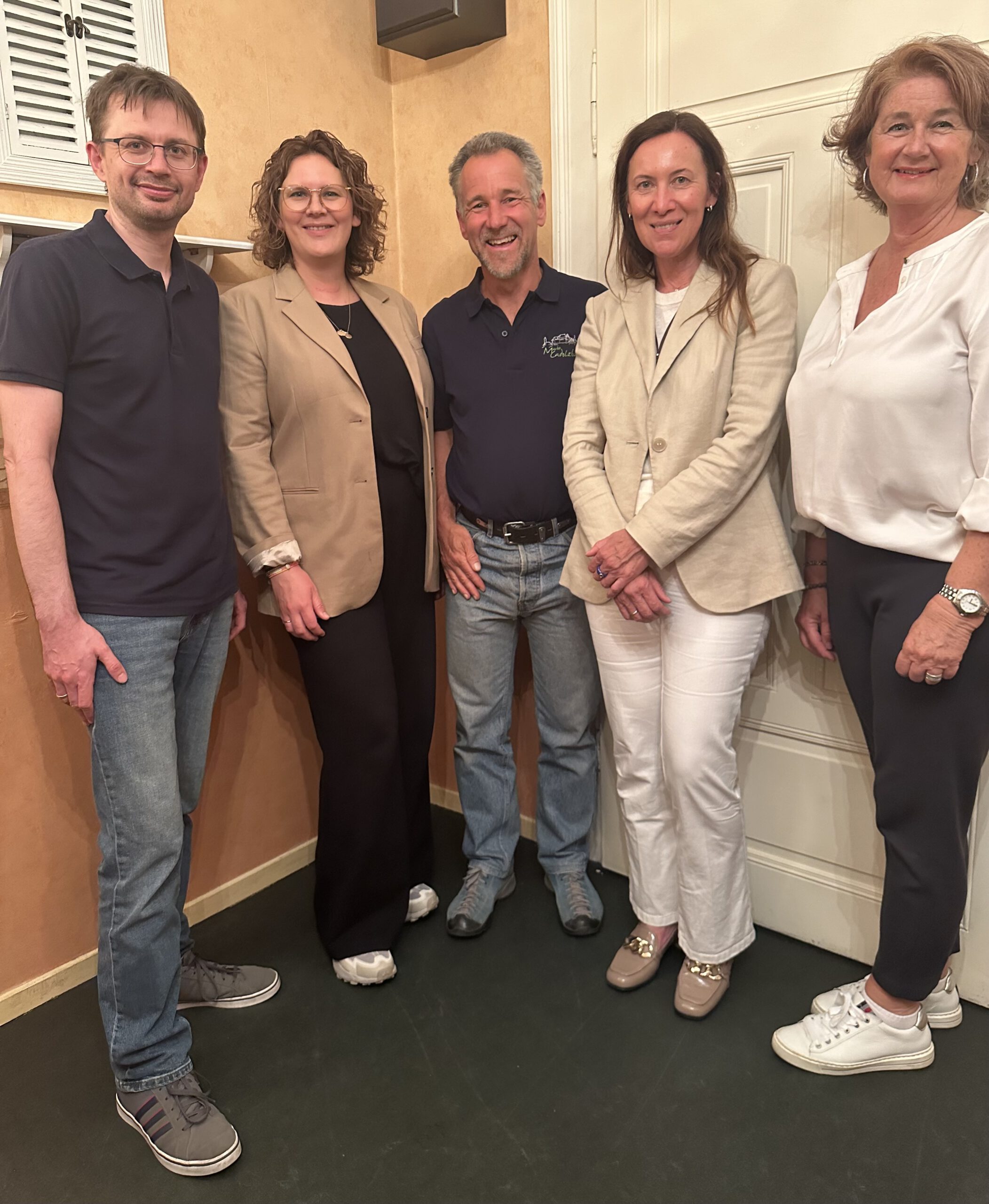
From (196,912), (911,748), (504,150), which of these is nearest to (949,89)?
(504,150)

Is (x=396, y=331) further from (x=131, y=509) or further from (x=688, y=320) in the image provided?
(x=131, y=509)

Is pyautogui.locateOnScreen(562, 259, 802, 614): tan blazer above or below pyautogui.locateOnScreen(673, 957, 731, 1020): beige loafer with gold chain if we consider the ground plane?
above

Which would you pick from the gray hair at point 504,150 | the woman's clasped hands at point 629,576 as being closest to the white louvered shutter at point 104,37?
the gray hair at point 504,150

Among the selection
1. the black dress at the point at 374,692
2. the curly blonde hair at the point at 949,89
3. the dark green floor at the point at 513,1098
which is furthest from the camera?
the black dress at the point at 374,692

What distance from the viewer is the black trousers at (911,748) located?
1.64 metres

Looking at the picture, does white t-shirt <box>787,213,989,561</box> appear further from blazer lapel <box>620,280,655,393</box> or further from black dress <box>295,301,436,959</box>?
black dress <box>295,301,436,959</box>

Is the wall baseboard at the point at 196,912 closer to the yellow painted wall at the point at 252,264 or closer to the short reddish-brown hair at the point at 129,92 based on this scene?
the yellow painted wall at the point at 252,264

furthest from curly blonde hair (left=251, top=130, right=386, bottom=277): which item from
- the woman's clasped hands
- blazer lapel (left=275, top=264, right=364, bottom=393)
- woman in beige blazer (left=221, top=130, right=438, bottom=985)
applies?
the woman's clasped hands

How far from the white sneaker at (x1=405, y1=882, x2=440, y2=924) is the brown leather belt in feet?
3.20

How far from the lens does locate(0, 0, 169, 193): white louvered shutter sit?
73.1 inches

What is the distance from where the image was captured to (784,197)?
6.66ft

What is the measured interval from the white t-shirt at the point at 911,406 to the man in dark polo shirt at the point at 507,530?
0.64 meters

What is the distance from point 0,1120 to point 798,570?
1.97 metres

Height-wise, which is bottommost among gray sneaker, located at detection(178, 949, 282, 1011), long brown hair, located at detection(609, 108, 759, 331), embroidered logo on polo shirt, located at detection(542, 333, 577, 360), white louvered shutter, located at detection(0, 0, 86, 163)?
gray sneaker, located at detection(178, 949, 282, 1011)
